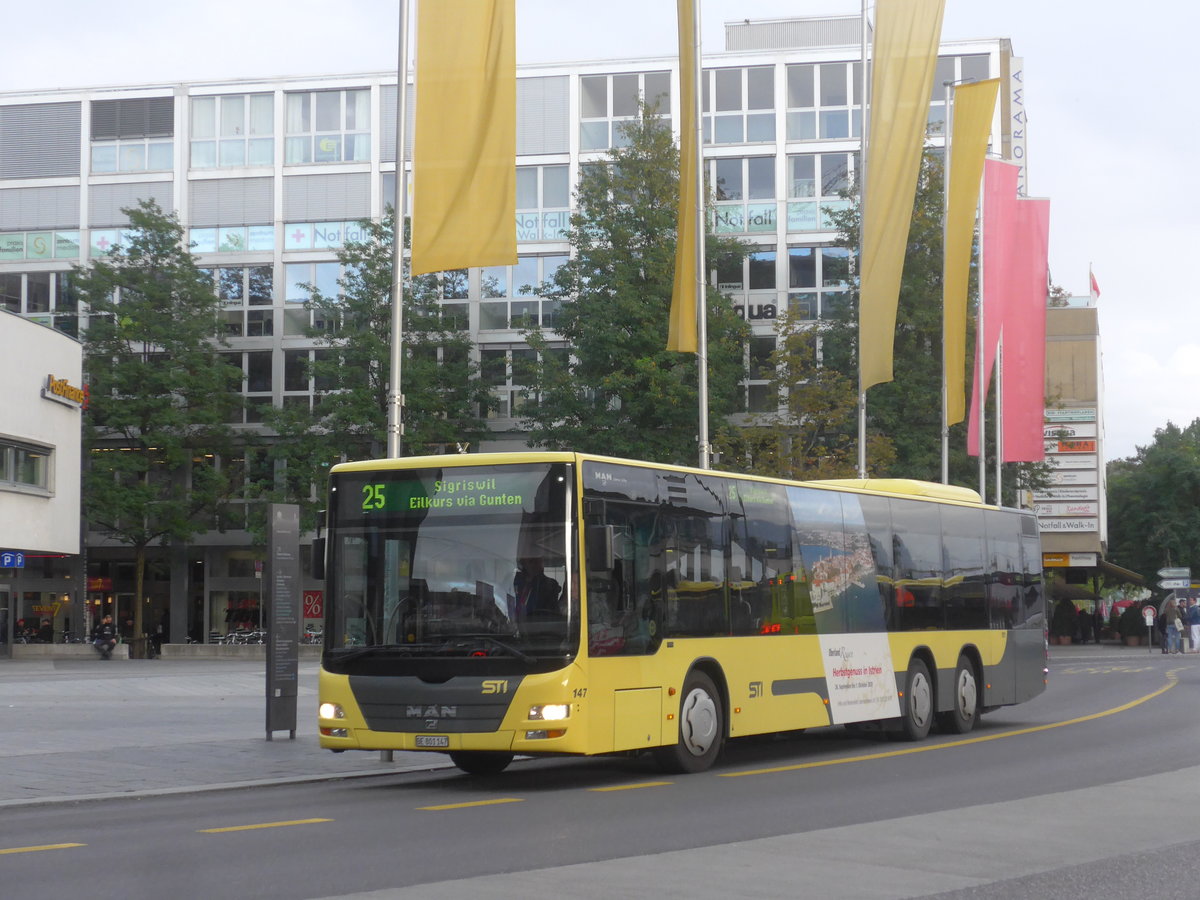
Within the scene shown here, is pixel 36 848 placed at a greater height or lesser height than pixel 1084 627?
greater

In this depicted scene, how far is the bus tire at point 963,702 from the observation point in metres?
21.2

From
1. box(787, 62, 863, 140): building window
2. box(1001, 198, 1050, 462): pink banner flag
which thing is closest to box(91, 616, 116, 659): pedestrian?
box(1001, 198, 1050, 462): pink banner flag

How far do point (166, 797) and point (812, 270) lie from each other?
4723 centimetres

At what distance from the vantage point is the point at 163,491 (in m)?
58.8

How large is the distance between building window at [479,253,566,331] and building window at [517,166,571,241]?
911mm

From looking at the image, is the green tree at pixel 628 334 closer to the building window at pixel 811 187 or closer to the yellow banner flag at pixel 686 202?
the building window at pixel 811 187

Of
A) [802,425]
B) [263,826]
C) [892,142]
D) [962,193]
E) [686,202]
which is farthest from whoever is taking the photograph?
[802,425]

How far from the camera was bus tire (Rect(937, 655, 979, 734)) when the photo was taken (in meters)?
21.2

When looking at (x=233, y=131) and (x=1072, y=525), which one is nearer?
(x=233, y=131)

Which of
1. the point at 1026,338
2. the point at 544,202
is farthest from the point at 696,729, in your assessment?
the point at 544,202

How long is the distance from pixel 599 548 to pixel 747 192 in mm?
46445

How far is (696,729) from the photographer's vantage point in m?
15.6

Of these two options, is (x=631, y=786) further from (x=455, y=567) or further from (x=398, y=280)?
(x=398, y=280)

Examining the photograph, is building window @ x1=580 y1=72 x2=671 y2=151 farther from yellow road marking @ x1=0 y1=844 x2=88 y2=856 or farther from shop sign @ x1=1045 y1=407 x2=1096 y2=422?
yellow road marking @ x1=0 y1=844 x2=88 y2=856
